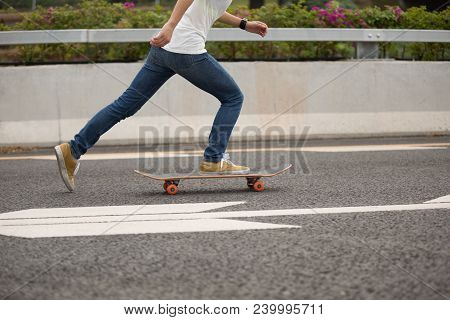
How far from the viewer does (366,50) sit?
12.0m

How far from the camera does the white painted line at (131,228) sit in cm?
477

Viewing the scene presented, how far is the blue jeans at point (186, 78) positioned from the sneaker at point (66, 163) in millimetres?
59

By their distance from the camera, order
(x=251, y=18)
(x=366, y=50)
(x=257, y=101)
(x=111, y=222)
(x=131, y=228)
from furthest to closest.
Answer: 1. (x=251, y=18)
2. (x=366, y=50)
3. (x=257, y=101)
4. (x=111, y=222)
5. (x=131, y=228)

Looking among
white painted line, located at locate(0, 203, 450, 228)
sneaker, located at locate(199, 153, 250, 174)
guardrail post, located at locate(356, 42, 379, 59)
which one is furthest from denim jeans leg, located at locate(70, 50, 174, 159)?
guardrail post, located at locate(356, 42, 379, 59)

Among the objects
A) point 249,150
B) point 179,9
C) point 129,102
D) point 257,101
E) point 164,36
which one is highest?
point 179,9

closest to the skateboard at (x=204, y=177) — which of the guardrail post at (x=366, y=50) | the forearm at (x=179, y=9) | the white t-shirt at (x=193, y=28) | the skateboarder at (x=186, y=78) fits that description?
the skateboarder at (x=186, y=78)

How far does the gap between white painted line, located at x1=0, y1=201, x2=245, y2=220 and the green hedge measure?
20.3ft

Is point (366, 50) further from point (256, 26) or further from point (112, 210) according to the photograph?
point (112, 210)

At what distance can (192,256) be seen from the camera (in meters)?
4.06

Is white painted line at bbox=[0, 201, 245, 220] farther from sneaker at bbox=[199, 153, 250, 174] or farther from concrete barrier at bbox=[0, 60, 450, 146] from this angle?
concrete barrier at bbox=[0, 60, 450, 146]

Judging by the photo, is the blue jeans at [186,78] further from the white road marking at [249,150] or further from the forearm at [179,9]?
the white road marking at [249,150]

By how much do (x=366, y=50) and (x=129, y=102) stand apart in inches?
240

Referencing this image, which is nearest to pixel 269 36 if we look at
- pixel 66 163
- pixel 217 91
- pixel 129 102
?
pixel 217 91

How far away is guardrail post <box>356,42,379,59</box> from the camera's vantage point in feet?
39.3
